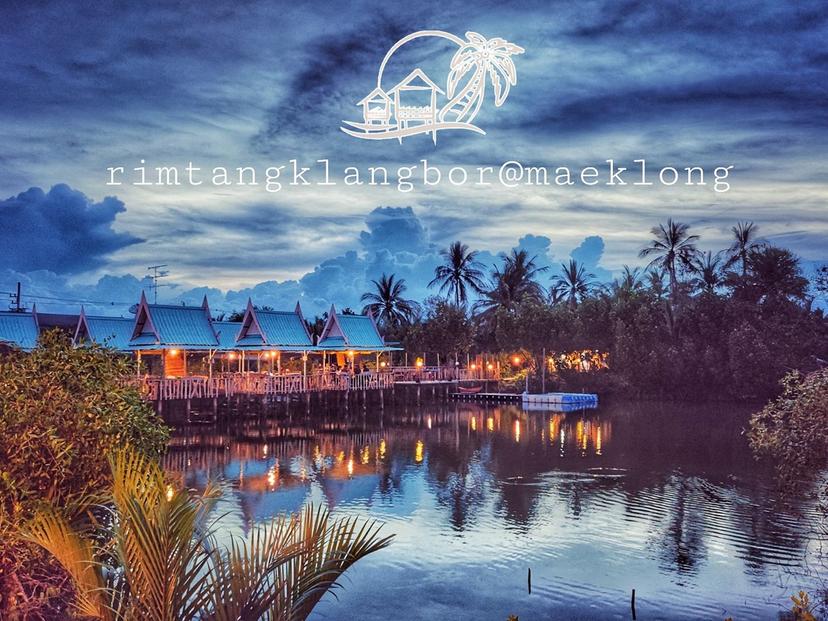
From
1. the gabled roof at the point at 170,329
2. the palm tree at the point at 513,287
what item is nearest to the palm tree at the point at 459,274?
the palm tree at the point at 513,287

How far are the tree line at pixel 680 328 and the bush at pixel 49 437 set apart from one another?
154 feet

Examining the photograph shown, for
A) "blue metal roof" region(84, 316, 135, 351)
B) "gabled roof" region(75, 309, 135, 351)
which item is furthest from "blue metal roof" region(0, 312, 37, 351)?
"blue metal roof" region(84, 316, 135, 351)

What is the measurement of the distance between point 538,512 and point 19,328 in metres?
33.6

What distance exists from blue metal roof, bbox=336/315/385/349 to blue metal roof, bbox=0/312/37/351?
17572mm

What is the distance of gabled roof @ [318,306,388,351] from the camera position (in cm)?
4562

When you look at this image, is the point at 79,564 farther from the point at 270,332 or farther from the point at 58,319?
the point at 58,319

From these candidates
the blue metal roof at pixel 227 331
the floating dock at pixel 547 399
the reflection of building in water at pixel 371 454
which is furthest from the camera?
the blue metal roof at pixel 227 331

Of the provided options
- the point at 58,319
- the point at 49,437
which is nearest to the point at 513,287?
the point at 58,319

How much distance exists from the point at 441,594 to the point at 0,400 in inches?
337

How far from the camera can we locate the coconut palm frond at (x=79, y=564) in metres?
4.59

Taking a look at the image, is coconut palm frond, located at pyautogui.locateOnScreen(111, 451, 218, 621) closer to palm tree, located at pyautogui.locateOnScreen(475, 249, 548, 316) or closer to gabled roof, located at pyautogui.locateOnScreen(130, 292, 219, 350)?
Answer: gabled roof, located at pyautogui.locateOnScreen(130, 292, 219, 350)

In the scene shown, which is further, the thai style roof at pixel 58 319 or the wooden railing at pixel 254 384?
the thai style roof at pixel 58 319

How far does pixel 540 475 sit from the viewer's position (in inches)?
926

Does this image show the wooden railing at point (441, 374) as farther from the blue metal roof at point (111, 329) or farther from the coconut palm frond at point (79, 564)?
the coconut palm frond at point (79, 564)
